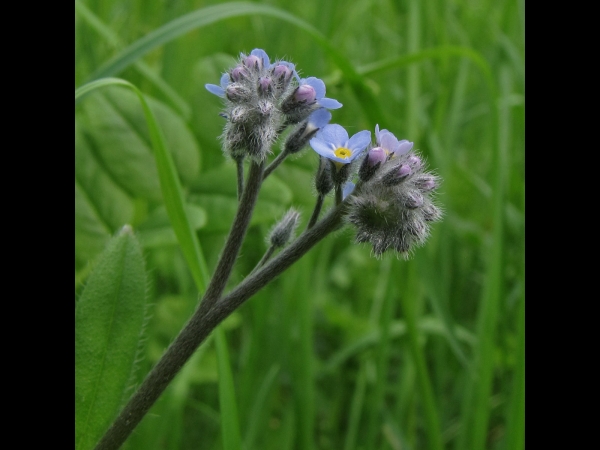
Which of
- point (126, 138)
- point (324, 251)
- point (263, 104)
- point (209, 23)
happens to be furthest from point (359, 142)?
point (324, 251)

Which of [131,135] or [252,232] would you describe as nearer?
[131,135]

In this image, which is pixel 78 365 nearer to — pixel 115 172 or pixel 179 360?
pixel 179 360

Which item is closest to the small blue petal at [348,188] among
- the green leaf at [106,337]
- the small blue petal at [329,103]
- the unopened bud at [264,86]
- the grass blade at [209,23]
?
the small blue petal at [329,103]

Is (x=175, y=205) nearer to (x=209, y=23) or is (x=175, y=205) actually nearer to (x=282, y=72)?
(x=282, y=72)

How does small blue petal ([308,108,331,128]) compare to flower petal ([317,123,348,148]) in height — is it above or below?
above

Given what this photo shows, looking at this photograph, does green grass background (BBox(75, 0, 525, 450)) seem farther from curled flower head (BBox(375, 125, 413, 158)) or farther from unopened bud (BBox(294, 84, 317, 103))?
unopened bud (BBox(294, 84, 317, 103))

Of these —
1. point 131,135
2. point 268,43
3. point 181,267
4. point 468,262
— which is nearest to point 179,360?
point 131,135

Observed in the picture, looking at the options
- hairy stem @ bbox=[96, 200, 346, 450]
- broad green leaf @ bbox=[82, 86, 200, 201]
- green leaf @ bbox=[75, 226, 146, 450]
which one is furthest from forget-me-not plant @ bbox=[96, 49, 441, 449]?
broad green leaf @ bbox=[82, 86, 200, 201]
